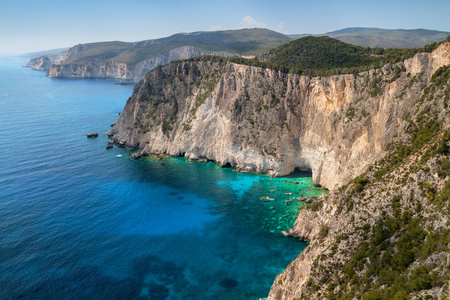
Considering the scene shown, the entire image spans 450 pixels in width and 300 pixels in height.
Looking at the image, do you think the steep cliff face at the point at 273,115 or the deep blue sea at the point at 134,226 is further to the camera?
the steep cliff face at the point at 273,115

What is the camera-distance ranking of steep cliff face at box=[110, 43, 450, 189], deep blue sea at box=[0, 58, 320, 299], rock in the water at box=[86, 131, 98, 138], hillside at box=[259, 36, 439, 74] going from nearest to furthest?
deep blue sea at box=[0, 58, 320, 299] < steep cliff face at box=[110, 43, 450, 189] < hillside at box=[259, 36, 439, 74] < rock in the water at box=[86, 131, 98, 138]

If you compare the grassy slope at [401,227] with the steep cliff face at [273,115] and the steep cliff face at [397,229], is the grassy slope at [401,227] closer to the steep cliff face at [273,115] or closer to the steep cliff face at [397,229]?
the steep cliff face at [397,229]

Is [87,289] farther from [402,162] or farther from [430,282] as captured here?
[402,162]

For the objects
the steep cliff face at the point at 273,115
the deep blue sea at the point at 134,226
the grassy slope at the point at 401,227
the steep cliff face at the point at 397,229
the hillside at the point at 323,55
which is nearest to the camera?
the grassy slope at the point at 401,227

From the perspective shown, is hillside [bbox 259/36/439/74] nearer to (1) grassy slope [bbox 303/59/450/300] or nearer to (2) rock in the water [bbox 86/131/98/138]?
(1) grassy slope [bbox 303/59/450/300]

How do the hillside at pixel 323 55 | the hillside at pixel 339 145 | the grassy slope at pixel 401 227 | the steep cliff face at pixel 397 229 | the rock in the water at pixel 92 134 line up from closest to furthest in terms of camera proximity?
the grassy slope at pixel 401 227
the steep cliff face at pixel 397 229
the hillside at pixel 339 145
the hillside at pixel 323 55
the rock in the water at pixel 92 134

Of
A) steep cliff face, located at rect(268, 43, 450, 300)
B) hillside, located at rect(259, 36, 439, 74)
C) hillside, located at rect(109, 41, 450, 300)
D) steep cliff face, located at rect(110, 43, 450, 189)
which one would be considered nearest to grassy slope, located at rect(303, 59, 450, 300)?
steep cliff face, located at rect(268, 43, 450, 300)

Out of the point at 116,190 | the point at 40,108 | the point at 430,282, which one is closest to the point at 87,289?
the point at 116,190

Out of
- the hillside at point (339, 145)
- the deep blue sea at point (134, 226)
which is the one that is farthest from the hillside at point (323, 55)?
the deep blue sea at point (134, 226)
